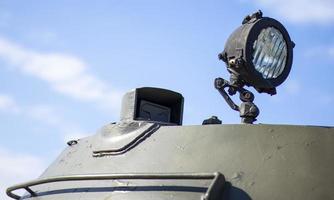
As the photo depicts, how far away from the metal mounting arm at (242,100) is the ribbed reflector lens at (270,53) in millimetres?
221

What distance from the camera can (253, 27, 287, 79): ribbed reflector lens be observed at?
5.61 metres

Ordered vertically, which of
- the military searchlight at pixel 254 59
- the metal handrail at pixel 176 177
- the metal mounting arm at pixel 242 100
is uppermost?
the military searchlight at pixel 254 59

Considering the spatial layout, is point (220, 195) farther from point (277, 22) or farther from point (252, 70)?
point (277, 22)

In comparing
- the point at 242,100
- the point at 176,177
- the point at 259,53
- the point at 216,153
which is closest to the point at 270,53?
the point at 259,53

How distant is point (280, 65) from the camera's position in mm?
5887

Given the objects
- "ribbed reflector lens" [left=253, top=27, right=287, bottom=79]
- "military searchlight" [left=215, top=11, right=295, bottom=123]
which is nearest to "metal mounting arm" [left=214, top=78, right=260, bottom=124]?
"military searchlight" [left=215, top=11, right=295, bottom=123]

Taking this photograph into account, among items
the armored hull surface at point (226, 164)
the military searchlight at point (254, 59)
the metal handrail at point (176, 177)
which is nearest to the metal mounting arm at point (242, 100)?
the military searchlight at point (254, 59)

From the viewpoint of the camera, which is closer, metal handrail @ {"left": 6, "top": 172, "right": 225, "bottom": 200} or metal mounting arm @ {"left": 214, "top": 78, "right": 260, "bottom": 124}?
metal handrail @ {"left": 6, "top": 172, "right": 225, "bottom": 200}

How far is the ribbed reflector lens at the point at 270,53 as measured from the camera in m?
5.61

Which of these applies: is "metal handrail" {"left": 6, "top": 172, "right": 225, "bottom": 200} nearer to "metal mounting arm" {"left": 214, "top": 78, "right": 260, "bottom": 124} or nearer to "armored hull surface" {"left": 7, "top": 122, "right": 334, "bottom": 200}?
"armored hull surface" {"left": 7, "top": 122, "right": 334, "bottom": 200}

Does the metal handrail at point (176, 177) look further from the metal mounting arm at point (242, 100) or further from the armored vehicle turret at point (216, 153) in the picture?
the metal mounting arm at point (242, 100)

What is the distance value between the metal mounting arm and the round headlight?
0.08 metres

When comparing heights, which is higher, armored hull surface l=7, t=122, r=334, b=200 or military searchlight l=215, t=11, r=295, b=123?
military searchlight l=215, t=11, r=295, b=123

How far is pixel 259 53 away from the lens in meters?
5.61
